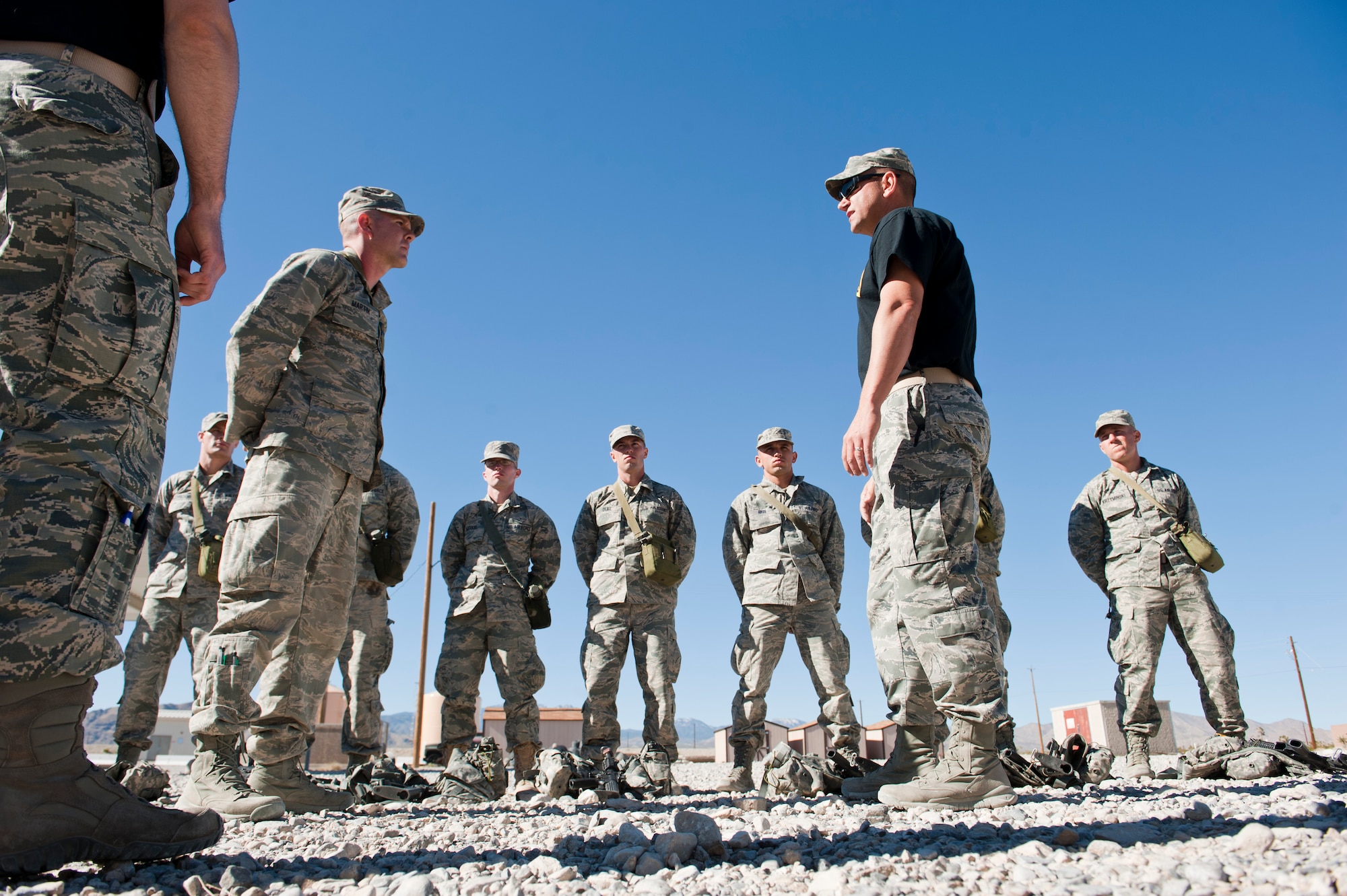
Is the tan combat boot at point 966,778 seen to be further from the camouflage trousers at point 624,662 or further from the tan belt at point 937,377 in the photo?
the camouflage trousers at point 624,662

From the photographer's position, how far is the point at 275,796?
124 inches

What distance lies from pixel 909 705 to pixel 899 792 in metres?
0.56

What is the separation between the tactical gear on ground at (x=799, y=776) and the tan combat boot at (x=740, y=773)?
105 cm

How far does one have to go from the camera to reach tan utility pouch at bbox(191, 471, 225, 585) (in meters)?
6.23

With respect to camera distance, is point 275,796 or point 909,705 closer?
point 275,796

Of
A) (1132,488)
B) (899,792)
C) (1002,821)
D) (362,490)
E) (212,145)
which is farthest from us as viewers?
(1132,488)

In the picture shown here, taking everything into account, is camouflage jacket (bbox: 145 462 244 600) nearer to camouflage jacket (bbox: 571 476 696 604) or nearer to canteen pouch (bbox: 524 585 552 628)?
canteen pouch (bbox: 524 585 552 628)

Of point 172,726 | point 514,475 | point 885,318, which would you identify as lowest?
point 172,726

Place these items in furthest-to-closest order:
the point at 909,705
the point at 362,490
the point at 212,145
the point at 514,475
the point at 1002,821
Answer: the point at 514,475 < the point at 362,490 < the point at 909,705 < the point at 1002,821 < the point at 212,145

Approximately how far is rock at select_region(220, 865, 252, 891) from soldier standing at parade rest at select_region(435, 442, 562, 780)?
4078 millimetres

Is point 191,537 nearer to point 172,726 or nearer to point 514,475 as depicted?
point 514,475

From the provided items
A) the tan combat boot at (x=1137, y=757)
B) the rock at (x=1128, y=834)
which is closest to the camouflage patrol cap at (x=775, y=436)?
the tan combat boot at (x=1137, y=757)

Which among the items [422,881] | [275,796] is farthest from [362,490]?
[422,881]

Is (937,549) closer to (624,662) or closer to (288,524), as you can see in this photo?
(288,524)
